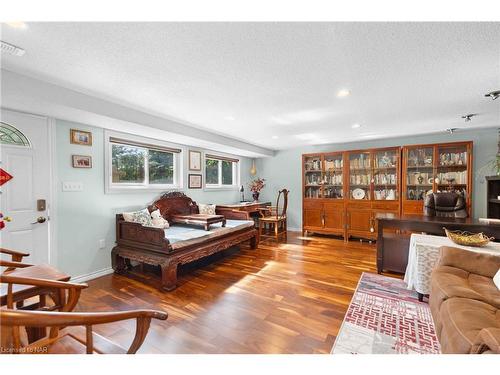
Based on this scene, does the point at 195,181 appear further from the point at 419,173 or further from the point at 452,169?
the point at 452,169

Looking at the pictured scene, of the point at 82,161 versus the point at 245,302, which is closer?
the point at 245,302

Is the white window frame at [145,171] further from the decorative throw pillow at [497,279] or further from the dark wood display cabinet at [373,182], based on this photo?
the decorative throw pillow at [497,279]

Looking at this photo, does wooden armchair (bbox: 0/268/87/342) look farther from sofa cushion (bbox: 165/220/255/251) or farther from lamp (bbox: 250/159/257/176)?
lamp (bbox: 250/159/257/176)

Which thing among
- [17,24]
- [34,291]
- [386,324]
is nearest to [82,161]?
[17,24]

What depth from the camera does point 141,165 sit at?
3.78m

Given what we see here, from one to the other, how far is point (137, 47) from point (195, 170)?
314 cm

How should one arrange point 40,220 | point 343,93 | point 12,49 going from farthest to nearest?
1. point 40,220
2. point 343,93
3. point 12,49

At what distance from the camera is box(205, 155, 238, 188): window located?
17.0ft

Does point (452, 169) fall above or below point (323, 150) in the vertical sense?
below

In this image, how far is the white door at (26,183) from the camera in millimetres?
2346

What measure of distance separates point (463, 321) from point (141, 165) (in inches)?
158

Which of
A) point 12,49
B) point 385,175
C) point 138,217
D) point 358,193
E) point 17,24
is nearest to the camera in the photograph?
point 17,24

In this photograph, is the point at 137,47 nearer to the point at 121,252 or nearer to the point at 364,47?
the point at 364,47

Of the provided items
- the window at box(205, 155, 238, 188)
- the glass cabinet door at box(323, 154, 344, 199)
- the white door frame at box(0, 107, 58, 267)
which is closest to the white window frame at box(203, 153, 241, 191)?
the window at box(205, 155, 238, 188)
